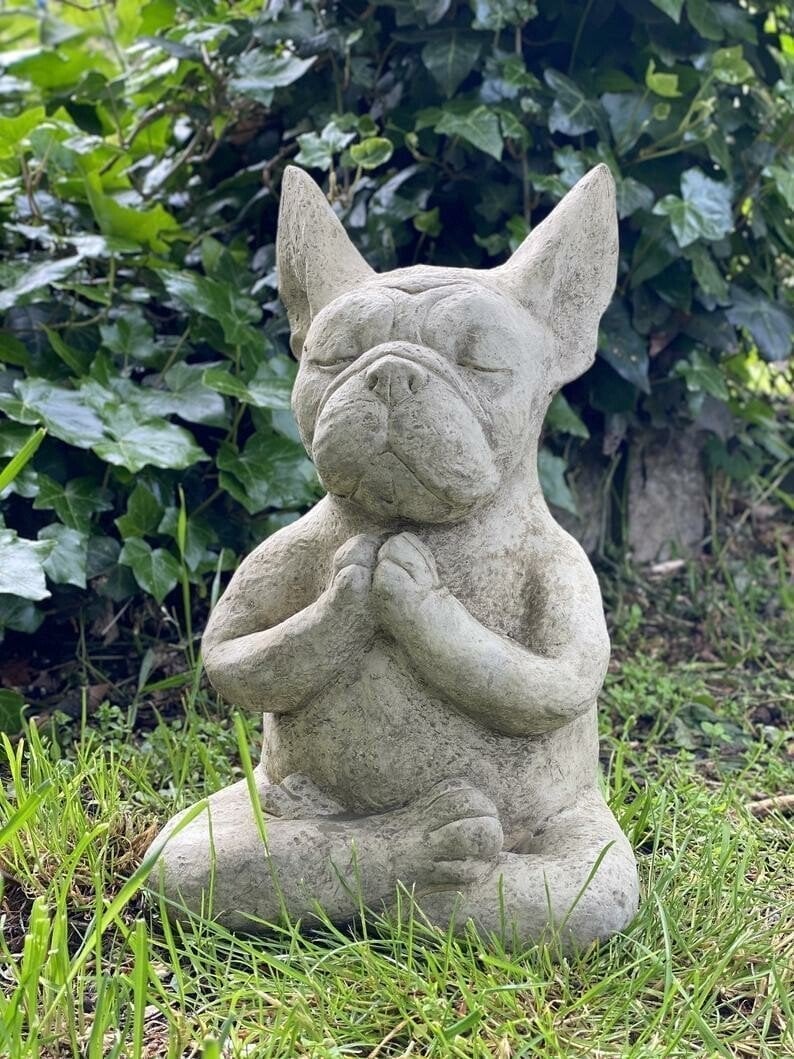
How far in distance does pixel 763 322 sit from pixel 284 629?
2.40 metres

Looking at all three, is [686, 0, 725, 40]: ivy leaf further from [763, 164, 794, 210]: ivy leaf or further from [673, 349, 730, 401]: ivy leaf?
[673, 349, 730, 401]: ivy leaf

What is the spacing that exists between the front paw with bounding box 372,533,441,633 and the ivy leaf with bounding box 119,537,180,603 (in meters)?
1.23

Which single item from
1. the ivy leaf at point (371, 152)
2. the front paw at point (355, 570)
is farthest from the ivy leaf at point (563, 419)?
the front paw at point (355, 570)

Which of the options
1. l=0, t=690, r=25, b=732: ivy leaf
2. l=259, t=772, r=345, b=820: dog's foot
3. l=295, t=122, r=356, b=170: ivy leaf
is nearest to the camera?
l=259, t=772, r=345, b=820: dog's foot

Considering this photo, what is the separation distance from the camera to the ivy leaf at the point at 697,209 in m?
3.61

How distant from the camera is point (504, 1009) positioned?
2002 millimetres

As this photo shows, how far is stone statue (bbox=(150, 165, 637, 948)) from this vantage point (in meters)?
2.12

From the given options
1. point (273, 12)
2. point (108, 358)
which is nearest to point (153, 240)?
point (108, 358)

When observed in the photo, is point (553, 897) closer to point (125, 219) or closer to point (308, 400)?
point (308, 400)

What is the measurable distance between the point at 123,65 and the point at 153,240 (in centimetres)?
127

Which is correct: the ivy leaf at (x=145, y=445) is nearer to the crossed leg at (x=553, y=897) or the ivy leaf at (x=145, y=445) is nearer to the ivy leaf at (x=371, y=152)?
the ivy leaf at (x=371, y=152)

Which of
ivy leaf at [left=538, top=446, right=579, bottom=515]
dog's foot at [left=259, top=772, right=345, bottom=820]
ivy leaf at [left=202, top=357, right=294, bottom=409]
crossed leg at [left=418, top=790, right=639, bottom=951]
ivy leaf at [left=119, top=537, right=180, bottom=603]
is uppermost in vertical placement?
ivy leaf at [left=202, top=357, right=294, bottom=409]

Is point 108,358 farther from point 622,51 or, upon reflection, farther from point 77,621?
point 622,51

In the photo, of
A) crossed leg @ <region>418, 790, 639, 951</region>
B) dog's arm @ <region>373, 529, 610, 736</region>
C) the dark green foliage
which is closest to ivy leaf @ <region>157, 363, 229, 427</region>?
the dark green foliage
